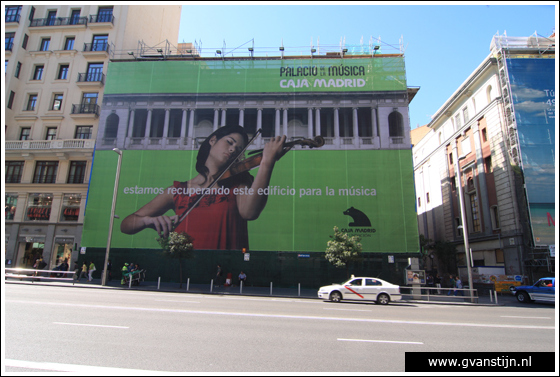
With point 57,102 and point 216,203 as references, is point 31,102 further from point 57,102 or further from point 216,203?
point 216,203

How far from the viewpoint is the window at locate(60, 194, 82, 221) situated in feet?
96.2

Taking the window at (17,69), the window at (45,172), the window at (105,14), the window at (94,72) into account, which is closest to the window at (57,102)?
the window at (94,72)

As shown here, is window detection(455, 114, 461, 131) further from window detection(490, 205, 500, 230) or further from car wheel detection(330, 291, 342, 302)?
car wheel detection(330, 291, 342, 302)

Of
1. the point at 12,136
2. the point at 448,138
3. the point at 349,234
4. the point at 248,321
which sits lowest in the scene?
the point at 248,321

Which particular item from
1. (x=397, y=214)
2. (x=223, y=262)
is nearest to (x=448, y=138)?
(x=397, y=214)

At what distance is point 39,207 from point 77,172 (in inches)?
188

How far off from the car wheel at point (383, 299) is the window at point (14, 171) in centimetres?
3464

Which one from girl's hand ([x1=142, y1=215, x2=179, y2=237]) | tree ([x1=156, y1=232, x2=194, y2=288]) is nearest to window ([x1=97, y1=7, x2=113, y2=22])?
girl's hand ([x1=142, y1=215, x2=179, y2=237])

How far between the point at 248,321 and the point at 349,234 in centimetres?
1708

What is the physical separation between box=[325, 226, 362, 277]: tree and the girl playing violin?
23.2 ft

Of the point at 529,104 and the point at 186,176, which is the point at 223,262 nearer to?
the point at 186,176

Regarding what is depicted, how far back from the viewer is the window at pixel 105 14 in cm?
3456

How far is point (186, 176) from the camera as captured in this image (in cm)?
2784

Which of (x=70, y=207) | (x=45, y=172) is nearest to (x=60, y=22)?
(x=45, y=172)
